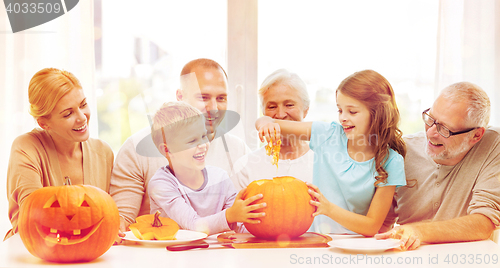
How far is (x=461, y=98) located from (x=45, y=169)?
62.5 inches

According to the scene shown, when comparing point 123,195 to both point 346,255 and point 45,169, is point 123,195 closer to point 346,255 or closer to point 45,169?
point 45,169

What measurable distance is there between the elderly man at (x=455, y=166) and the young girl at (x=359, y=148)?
13 cm

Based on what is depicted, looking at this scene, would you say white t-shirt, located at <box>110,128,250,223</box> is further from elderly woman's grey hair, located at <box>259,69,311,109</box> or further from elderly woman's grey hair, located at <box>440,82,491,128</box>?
elderly woman's grey hair, located at <box>440,82,491,128</box>

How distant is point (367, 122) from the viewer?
144 cm

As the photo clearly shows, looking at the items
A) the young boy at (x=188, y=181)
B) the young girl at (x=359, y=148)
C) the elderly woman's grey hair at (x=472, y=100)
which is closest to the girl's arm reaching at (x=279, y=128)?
the young girl at (x=359, y=148)

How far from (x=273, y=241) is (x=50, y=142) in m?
0.95

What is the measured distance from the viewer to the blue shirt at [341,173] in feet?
4.52

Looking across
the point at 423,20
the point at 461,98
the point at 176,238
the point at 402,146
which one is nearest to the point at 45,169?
the point at 176,238

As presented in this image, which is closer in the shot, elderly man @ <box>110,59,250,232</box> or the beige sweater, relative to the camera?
the beige sweater

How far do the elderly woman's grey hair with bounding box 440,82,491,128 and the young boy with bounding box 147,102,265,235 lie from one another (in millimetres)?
914

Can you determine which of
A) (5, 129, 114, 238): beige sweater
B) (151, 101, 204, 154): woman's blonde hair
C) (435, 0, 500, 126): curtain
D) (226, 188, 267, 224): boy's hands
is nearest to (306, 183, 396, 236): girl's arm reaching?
(226, 188, 267, 224): boy's hands

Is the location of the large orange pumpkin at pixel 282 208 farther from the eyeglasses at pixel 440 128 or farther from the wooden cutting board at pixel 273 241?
the eyeglasses at pixel 440 128

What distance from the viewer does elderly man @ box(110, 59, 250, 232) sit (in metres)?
1.52

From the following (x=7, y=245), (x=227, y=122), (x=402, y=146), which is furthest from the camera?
(x=227, y=122)
